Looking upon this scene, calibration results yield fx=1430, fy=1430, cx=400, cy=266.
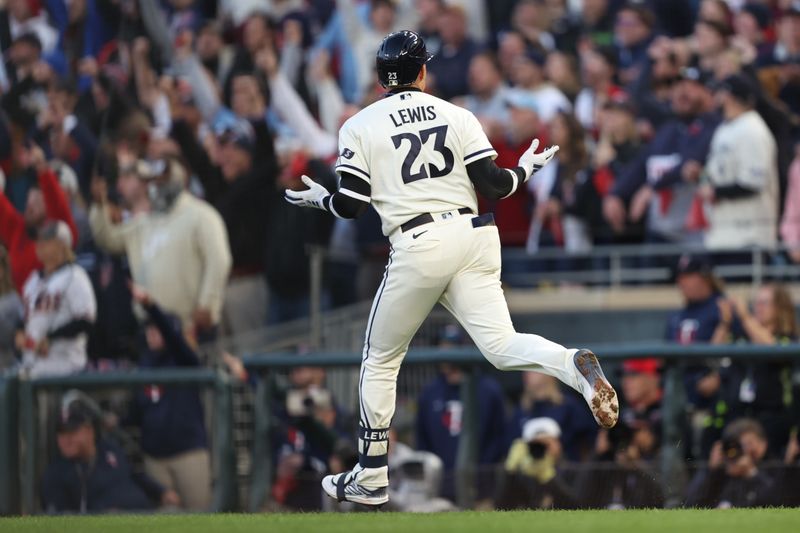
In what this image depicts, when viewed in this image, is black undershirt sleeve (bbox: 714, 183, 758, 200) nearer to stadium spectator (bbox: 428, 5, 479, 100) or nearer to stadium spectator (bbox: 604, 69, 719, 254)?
stadium spectator (bbox: 604, 69, 719, 254)

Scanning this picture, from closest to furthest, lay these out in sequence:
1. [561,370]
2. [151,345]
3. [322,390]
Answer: [561,370], [322,390], [151,345]

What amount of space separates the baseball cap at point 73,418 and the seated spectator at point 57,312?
144cm

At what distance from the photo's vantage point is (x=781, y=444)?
26.7 feet

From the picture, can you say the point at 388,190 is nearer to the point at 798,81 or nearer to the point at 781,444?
the point at 781,444

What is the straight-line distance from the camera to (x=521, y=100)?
12453 millimetres

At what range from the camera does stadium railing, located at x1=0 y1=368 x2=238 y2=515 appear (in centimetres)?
907

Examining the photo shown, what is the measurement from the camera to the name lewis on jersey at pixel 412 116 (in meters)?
6.39

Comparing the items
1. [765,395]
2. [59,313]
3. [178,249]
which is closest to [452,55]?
[178,249]

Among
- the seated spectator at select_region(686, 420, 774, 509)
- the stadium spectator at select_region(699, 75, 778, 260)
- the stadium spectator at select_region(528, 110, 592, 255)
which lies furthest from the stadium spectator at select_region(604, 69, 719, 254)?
the seated spectator at select_region(686, 420, 774, 509)

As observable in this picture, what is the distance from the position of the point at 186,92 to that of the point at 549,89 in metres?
3.33

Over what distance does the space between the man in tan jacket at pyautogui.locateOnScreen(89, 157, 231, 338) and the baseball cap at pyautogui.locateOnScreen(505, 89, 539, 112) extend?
2.74 m

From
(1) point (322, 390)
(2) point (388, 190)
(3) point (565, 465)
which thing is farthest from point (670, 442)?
(2) point (388, 190)

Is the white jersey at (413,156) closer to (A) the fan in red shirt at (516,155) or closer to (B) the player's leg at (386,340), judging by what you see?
(B) the player's leg at (386,340)

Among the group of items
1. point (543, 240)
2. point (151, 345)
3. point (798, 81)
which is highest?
point (798, 81)
